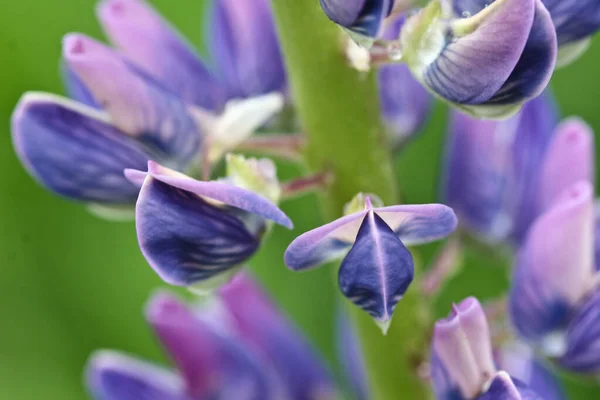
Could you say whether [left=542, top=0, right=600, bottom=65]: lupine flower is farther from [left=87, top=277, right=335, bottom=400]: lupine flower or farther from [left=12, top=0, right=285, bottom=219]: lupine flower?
[left=87, top=277, right=335, bottom=400]: lupine flower

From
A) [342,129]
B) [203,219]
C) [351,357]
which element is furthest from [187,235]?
[351,357]

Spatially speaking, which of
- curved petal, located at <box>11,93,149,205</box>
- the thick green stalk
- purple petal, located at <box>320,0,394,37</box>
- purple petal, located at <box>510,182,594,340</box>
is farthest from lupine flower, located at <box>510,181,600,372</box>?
curved petal, located at <box>11,93,149,205</box>

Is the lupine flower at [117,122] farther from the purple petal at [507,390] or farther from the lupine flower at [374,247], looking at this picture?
the purple petal at [507,390]

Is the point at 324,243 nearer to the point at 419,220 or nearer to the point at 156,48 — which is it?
the point at 419,220

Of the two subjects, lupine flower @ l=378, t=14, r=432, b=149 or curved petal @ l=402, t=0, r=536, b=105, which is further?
lupine flower @ l=378, t=14, r=432, b=149

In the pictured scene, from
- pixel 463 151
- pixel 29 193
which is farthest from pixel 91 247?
pixel 463 151

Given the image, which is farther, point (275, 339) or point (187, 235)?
point (275, 339)

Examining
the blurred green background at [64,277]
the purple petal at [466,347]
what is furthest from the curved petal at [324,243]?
the blurred green background at [64,277]
